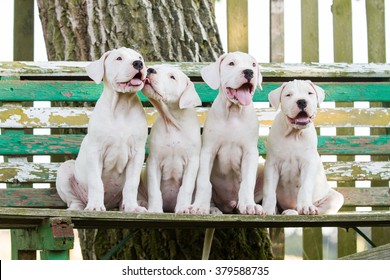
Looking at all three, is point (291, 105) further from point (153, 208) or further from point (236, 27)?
point (236, 27)

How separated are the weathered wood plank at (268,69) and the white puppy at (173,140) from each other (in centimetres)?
90

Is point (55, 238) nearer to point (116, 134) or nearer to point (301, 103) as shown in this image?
point (116, 134)

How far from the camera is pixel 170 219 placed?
4.92 m

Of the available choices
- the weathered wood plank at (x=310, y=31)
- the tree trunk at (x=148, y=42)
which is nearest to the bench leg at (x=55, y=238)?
the tree trunk at (x=148, y=42)

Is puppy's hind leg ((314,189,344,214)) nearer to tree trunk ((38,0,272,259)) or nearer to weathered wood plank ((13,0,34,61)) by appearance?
tree trunk ((38,0,272,259))

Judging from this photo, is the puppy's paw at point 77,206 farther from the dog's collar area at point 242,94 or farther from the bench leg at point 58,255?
the dog's collar area at point 242,94

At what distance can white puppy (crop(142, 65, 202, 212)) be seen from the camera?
222 inches

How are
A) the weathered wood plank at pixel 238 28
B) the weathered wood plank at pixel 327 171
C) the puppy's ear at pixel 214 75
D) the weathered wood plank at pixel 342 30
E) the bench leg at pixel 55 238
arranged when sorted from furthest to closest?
the weathered wood plank at pixel 342 30 < the weathered wood plank at pixel 238 28 < the weathered wood plank at pixel 327 171 < the puppy's ear at pixel 214 75 < the bench leg at pixel 55 238

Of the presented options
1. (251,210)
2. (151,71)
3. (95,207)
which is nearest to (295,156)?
(251,210)

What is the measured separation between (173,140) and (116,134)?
37 cm

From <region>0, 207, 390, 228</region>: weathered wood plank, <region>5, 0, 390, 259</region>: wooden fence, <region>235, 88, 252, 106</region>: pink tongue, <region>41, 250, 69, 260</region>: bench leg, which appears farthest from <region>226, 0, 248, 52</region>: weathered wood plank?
<region>41, 250, 69, 260</region>: bench leg

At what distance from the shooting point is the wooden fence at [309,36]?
7.23 m

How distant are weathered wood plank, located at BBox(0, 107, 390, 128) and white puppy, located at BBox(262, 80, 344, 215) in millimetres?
832

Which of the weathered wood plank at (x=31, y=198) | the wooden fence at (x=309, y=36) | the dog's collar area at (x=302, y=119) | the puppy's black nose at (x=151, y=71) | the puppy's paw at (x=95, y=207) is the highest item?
the wooden fence at (x=309, y=36)
